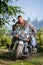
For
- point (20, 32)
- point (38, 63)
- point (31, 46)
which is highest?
point (20, 32)

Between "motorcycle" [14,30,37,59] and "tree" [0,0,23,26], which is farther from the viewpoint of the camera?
"tree" [0,0,23,26]

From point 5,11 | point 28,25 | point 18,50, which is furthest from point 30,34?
point 5,11

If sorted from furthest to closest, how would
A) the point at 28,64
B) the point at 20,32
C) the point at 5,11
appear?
the point at 5,11, the point at 28,64, the point at 20,32

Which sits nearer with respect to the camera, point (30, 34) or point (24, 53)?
point (30, 34)

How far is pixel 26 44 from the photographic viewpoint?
9328 mm

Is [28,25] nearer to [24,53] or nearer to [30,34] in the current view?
[30,34]

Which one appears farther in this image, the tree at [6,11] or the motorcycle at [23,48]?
the tree at [6,11]

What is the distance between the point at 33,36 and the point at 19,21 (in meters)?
0.79

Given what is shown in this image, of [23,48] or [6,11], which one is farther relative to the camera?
[6,11]

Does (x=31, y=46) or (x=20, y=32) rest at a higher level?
(x=20, y=32)

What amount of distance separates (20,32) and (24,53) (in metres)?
1.38

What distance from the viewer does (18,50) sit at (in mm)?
9531

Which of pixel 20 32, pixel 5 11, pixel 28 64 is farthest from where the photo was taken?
pixel 5 11

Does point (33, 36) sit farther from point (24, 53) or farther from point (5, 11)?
point (5, 11)
